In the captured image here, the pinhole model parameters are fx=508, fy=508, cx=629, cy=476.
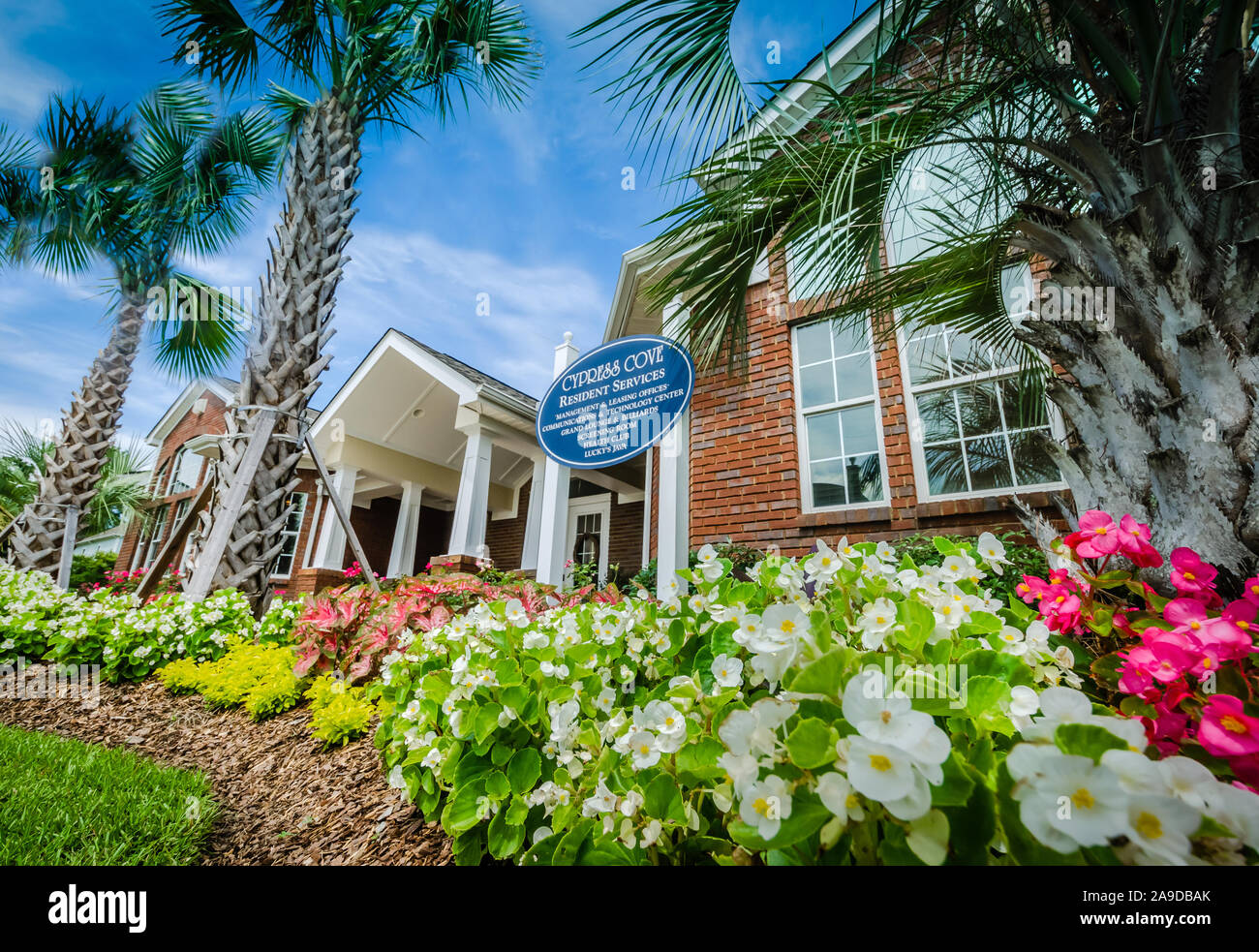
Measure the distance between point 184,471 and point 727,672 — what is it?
1770 cm

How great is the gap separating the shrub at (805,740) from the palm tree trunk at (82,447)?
8.03 meters

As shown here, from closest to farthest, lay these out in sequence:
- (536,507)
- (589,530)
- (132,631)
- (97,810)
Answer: (97,810), (132,631), (536,507), (589,530)

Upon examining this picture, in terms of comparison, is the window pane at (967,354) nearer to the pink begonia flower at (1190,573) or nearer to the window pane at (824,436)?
the window pane at (824,436)

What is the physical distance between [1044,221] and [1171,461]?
108 centimetres

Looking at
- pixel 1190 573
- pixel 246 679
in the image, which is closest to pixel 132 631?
pixel 246 679

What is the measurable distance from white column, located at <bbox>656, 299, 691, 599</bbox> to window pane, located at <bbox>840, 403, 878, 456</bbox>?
4.91ft

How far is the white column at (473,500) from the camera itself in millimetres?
7199

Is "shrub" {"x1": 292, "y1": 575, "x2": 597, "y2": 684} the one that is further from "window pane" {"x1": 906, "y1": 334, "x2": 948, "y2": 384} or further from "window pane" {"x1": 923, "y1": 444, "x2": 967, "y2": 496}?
"window pane" {"x1": 906, "y1": 334, "x2": 948, "y2": 384}

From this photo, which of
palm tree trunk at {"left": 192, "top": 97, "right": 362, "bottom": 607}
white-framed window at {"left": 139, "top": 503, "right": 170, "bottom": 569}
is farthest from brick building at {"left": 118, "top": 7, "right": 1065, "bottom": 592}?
white-framed window at {"left": 139, "top": 503, "right": 170, "bottom": 569}

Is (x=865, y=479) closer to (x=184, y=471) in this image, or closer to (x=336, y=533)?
(x=336, y=533)

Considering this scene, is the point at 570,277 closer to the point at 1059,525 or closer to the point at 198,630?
the point at 198,630

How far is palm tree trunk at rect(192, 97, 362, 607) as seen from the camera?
4.25 m

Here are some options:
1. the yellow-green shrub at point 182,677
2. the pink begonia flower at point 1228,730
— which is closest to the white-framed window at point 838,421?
the pink begonia flower at point 1228,730

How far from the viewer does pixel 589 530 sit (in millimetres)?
9750
